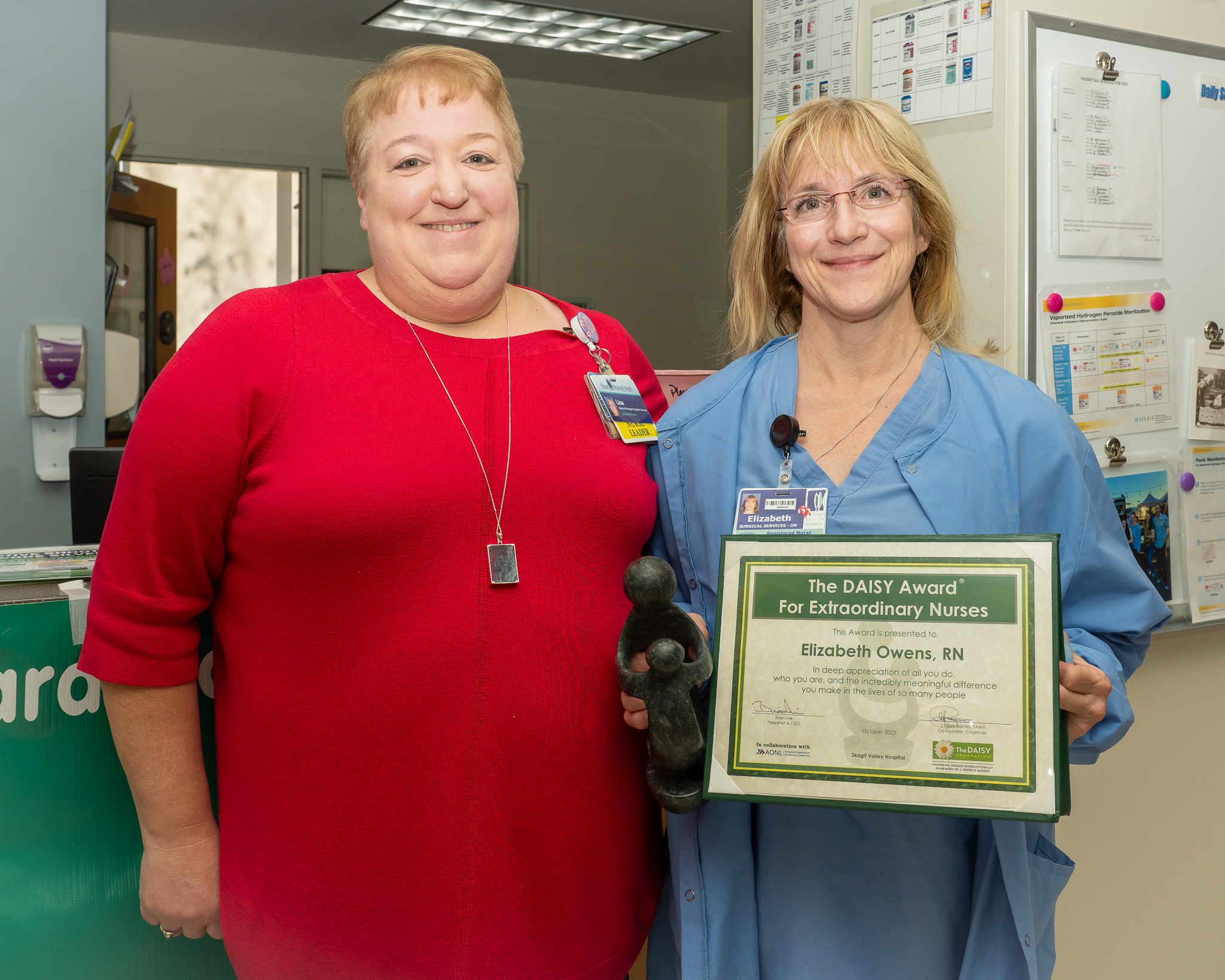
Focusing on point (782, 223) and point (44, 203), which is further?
point (44, 203)

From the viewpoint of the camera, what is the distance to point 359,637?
3.93ft

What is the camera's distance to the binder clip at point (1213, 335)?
2.19 metres

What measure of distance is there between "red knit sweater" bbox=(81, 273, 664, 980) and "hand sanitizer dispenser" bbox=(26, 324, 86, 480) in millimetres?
2072

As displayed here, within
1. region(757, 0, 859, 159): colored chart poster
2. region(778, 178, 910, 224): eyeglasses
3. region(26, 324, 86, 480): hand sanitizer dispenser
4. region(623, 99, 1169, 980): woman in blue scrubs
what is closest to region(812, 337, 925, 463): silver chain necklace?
region(623, 99, 1169, 980): woman in blue scrubs

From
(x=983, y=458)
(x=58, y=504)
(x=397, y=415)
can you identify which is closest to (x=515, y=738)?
(x=397, y=415)

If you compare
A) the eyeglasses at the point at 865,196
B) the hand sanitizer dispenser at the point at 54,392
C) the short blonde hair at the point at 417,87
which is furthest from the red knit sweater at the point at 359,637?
the hand sanitizer dispenser at the point at 54,392

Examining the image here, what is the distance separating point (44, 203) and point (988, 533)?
2801mm

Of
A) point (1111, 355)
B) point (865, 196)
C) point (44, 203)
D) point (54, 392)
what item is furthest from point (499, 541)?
point (44, 203)

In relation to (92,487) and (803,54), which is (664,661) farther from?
(803,54)

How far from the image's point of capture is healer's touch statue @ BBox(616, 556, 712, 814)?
1103 mm

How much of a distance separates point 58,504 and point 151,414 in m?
2.24

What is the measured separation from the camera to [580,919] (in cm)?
129

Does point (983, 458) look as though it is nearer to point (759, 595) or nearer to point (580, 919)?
point (759, 595)

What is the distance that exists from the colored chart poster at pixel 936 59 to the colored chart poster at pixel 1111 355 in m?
0.41
